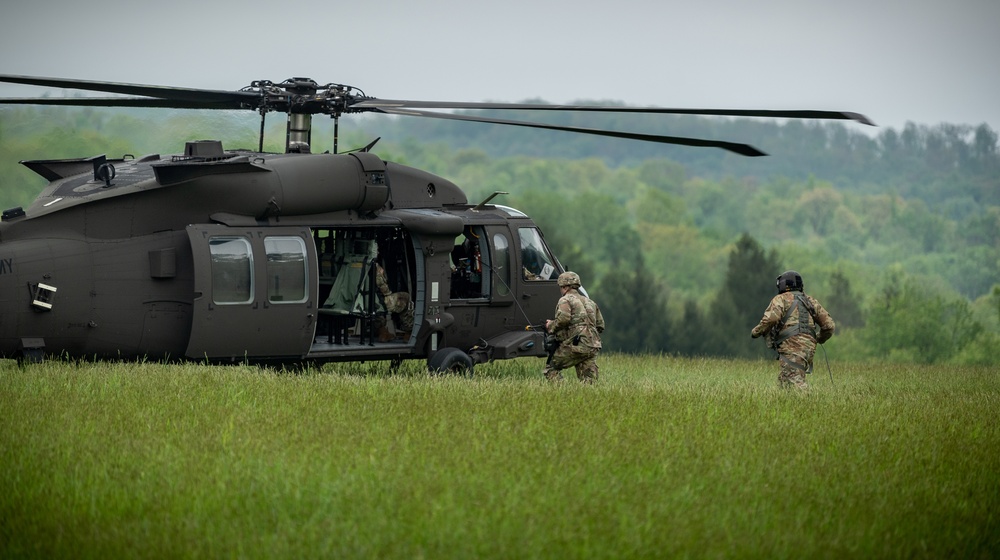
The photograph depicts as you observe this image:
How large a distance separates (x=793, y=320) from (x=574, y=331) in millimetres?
2650

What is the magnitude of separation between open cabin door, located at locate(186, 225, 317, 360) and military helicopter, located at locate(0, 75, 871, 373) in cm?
2

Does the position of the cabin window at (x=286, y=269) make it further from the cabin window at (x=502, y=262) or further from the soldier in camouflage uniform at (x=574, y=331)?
the soldier in camouflage uniform at (x=574, y=331)

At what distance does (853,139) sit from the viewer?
165 meters

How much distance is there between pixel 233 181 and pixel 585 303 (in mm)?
4528

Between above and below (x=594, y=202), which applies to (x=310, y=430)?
above

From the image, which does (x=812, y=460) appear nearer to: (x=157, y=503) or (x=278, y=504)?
(x=278, y=504)

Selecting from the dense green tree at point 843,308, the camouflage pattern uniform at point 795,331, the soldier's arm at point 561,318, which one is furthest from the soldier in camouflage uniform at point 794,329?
the dense green tree at point 843,308

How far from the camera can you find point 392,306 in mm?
16344

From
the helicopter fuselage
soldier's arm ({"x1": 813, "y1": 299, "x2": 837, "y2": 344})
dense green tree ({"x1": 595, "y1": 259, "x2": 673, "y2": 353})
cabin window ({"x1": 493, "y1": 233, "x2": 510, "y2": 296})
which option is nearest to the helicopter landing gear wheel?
the helicopter fuselage

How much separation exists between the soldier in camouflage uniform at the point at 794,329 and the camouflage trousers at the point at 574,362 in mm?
2040

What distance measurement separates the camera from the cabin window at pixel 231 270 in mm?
14344

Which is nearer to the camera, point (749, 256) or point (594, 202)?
point (749, 256)

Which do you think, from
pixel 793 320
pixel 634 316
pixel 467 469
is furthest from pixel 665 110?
pixel 634 316

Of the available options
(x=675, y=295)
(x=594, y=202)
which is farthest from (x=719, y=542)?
(x=594, y=202)
